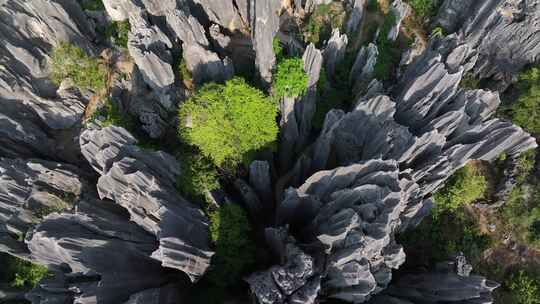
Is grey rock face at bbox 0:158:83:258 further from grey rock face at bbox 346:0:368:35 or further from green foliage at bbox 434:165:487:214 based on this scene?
green foliage at bbox 434:165:487:214

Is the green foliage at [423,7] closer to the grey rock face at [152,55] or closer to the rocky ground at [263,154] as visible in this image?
the rocky ground at [263,154]

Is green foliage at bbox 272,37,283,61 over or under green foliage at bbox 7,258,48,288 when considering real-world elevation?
over

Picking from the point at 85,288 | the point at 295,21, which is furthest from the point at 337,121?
the point at 85,288

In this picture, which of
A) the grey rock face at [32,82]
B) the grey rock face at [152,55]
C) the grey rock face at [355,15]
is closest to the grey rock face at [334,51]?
the grey rock face at [355,15]

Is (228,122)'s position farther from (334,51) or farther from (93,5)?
(93,5)

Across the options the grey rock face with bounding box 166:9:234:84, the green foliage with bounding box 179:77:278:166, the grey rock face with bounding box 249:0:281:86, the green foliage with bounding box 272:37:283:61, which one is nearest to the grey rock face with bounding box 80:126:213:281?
the green foliage with bounding box 179:77:278:166

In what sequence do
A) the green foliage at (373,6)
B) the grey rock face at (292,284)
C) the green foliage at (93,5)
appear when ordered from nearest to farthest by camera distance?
the grey rock face at (292,284) → the green foliage at (93,5) → the green foliage at (373,6)

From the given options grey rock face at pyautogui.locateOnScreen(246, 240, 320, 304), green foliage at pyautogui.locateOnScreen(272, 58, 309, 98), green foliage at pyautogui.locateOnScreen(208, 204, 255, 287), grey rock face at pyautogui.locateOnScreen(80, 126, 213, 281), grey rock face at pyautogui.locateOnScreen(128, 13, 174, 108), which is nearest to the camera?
grey rock face at pyautogui.locateOnScreen(246, 240, 320, 304)
